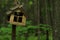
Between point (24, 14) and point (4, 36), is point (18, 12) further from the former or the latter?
point (4, 36)

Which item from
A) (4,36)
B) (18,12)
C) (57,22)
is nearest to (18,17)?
(18,12)

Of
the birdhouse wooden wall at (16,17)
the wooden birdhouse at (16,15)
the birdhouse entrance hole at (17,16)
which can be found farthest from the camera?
the birdhouse entrance hole at (17,16)

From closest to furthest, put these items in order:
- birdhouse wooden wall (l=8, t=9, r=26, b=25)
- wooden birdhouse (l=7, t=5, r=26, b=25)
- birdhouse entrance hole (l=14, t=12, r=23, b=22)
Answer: wooden birdhouse (l=7, t=5, r=26, b=25) < birdhouse wooden wall (l=8, t=9, r=26, b=25) < birdhouse entrance hole (l=14, t=12, r=23, b=22)

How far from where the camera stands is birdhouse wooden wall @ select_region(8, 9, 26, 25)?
22.4 feet

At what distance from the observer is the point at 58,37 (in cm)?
514

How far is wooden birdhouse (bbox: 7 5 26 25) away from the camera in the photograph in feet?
22.1

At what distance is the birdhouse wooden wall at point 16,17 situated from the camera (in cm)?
684

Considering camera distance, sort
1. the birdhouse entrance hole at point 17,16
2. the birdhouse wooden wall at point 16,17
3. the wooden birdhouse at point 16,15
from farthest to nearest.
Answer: the birdhouse entrance hole at point 17,16, the birdhouse wooden wall at point 16,17, the wooden birdhouse at point 16,15

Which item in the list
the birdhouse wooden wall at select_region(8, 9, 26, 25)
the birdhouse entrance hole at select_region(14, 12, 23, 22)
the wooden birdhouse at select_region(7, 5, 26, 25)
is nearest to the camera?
the wooden birdhouse at select_region(7, 5, 26, 25)

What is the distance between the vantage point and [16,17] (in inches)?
279

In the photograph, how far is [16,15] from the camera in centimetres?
709

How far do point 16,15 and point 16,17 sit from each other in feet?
0.22

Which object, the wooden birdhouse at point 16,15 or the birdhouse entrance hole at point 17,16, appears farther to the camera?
the birdhouse entrance hole at point 17,16

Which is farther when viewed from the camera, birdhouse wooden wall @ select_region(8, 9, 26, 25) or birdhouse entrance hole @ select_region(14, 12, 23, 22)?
birdhouse entrance hole @ select_region(14, 12, 23, 22)
